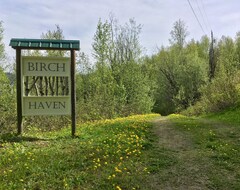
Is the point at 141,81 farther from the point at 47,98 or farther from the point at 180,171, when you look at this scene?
the point at 180,171

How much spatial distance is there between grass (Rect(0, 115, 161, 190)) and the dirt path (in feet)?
1.15

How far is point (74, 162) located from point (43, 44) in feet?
13.6

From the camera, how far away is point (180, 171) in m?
5.39

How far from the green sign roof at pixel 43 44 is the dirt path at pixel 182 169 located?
4014 mm

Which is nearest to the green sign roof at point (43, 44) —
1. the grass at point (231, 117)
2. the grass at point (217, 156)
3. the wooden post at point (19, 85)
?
the wooden post at point (19, 85)

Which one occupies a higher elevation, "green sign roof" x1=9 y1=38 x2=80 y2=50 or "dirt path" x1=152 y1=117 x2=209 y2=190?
"green sign roof" x1=9 y1=38 x2=80 y2=50

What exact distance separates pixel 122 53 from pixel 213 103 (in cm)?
1403

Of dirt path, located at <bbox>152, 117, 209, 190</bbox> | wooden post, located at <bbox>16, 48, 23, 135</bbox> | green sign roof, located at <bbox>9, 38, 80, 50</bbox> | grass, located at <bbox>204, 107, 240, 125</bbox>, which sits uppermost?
green sign roof, located at <bbox>9, 38, 80, 50</bbox>

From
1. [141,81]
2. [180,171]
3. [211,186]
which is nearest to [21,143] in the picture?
[180,171]

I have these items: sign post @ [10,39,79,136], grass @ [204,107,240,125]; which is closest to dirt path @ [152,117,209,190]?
sign post @ [10,39,79,136]

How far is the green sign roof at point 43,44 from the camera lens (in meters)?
7.90

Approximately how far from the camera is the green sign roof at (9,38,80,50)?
25.9ft

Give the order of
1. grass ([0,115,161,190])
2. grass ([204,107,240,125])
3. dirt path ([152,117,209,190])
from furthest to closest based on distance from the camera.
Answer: grass ([204,107,240,125]), dirt path ([152,117,209,190]), grass ([0,115,161,190])

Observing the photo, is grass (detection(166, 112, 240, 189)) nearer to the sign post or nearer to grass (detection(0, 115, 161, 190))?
grass (detection(0, 115, 161, 190))
